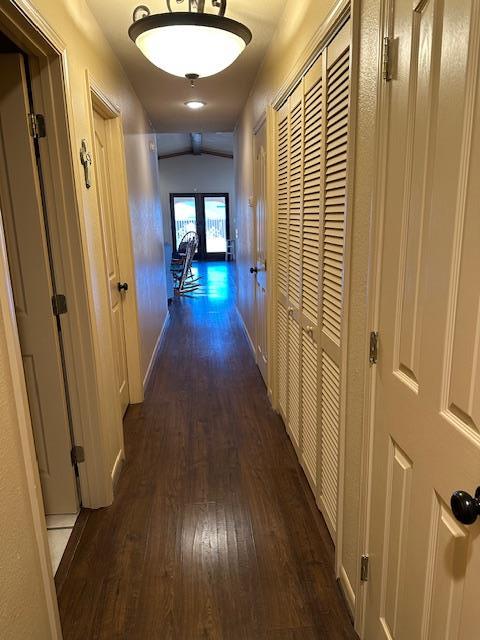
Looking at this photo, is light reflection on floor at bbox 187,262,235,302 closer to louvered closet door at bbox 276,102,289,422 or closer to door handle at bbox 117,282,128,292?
door handle at bbox 117,282,128,292

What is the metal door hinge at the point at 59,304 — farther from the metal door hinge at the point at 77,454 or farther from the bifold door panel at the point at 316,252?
the bifold door panel at the point at 316,252

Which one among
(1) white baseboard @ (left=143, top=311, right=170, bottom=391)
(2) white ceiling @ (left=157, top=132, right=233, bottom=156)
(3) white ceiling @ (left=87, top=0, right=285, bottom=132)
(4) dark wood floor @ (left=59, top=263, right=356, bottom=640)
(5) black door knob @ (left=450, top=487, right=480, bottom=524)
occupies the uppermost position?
(2) white ceiling @ (left=157, top=132, right=233, bottom=156)

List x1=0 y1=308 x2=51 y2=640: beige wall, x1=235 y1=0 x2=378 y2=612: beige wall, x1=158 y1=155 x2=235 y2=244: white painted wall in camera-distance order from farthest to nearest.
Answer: x1=158 y1=155 x2=235 y2=244: white painted wall
x1=235 y1=0 x2=378 y2=612: beige wall
x1=0 y1=308 x2=51 y2=640: beige wall

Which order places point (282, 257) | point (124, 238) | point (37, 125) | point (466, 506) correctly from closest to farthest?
point (466, 506) → point (37, 125) → point (282, 257) → point (124, 238)

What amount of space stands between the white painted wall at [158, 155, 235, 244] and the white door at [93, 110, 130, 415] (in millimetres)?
9008

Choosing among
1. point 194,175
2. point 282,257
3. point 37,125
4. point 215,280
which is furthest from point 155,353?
point 194,175

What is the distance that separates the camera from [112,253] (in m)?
2.85

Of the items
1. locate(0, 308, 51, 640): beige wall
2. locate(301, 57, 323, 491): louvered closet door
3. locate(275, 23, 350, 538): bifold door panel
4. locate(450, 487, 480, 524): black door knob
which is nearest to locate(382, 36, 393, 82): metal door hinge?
locate(275, 23, 350, 538): bifold door panel

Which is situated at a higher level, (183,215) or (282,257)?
(183,215)

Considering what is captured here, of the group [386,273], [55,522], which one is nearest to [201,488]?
[55,522]

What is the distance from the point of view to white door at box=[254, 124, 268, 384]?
3.23 meters

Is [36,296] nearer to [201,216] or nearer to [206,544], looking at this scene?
[206,544]

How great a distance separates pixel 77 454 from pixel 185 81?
2.86 m

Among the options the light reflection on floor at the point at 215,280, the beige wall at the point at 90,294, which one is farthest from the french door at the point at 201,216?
the beige wall at the point at 90,294
